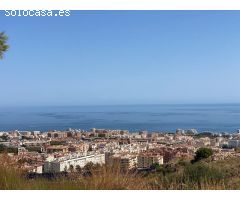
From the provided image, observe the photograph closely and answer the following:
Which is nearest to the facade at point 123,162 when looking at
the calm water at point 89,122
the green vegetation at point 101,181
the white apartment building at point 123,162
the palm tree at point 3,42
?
the white apartment building at point 123,162

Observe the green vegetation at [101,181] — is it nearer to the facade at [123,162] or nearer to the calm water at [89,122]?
the facade at [123,162]

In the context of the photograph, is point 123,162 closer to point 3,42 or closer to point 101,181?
point 101,181

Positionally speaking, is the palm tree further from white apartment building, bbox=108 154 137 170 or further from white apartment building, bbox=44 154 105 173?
white apartment building, bbox=108 154 137 170

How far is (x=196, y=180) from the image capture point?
3.89 meters

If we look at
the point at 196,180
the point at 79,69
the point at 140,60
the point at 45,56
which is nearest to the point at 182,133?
the point at 140,60

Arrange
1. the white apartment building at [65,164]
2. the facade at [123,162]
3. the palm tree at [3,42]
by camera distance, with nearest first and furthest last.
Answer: the facade at [123,162], the palm tree at [3,42], the white apartment building at [65,164]

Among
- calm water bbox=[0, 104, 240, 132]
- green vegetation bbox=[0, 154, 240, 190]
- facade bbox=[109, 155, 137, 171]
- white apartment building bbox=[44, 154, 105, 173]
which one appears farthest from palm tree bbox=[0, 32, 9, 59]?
calm water bbox=[0, 104, 240, 132]

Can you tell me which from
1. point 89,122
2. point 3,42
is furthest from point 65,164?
point 89,122

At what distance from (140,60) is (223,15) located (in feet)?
34.9

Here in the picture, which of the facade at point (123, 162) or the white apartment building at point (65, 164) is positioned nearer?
the facade at point (123, 162)
